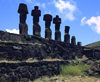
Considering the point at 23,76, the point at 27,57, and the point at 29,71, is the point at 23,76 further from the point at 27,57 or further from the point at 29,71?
the point at 27,57

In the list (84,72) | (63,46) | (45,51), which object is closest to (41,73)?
(45,51)

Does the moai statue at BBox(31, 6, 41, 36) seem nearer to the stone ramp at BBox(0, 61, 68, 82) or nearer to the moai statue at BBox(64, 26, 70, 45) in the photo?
the stone ramp at BBox(0, 61, 68, 82)

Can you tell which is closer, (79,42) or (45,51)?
(45,51)

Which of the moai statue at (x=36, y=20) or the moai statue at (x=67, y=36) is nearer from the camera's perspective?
the moai statue at (x=36, y=20)

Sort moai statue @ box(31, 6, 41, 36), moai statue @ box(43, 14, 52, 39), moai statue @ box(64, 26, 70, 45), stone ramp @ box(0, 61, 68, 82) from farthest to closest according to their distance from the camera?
moai statue @ box(64, 26, 70, 45)
moai statue @ box(43, 14, 52, 39)
moai statue @ box(31, 6, 41, 36)
stone ramp @ box(0, 61, 68, 82)

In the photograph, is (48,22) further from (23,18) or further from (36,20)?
(23,18)

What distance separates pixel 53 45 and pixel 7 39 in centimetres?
462

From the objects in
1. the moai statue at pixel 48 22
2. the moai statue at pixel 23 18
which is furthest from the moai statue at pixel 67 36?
the moai statue at pixel 23 18

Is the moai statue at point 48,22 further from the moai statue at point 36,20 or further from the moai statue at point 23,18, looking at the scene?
the moai statue at point 23,18

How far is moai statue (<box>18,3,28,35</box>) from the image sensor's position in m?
14.0

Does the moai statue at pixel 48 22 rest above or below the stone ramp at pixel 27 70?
above

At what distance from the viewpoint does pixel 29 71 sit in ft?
36.3

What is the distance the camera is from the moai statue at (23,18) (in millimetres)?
13961

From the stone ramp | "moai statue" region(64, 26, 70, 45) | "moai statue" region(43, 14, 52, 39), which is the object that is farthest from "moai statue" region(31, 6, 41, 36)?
"moai statue" region(64, 26, 70, 45)
